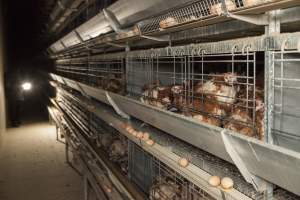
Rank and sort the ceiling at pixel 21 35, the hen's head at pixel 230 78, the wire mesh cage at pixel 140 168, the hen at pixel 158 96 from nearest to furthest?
the hen's head at pixel 230 78, the hen at pixel 158 96, the wire mesh cage at pixel 140 168, the ceiling at pixel 21 35

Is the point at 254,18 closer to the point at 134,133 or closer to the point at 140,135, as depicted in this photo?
the point at 140,135

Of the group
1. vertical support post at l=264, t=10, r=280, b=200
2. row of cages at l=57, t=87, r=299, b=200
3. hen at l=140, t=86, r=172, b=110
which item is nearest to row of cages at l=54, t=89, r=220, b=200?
row of cages at l=57, t=87, r=299, b=200

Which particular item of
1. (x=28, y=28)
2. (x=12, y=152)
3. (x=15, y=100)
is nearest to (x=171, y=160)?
(x=12, y=152)

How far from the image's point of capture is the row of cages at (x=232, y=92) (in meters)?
0.89

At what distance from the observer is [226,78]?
4.27 ft

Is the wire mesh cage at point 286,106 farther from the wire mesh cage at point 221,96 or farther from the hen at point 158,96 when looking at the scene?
the hen at point 158,96

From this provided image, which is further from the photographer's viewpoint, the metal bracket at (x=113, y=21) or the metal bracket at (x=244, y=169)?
the metal bracket at (x=113, y=21)

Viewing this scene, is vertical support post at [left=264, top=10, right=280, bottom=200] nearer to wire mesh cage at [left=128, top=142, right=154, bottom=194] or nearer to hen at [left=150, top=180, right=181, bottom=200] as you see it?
hen at [left=150, top=180, right=181, bottom=200]

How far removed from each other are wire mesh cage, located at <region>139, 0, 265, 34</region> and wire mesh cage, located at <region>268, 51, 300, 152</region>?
176 mm

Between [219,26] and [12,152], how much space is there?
525 centimetres

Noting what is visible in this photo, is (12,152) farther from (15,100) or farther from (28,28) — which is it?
(28,28)

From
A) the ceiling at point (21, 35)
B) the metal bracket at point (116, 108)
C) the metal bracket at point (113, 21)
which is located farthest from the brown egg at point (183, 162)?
the ceiling at point (21, 35)

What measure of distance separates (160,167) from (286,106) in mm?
1112

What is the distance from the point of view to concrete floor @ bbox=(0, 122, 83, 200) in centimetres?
386
